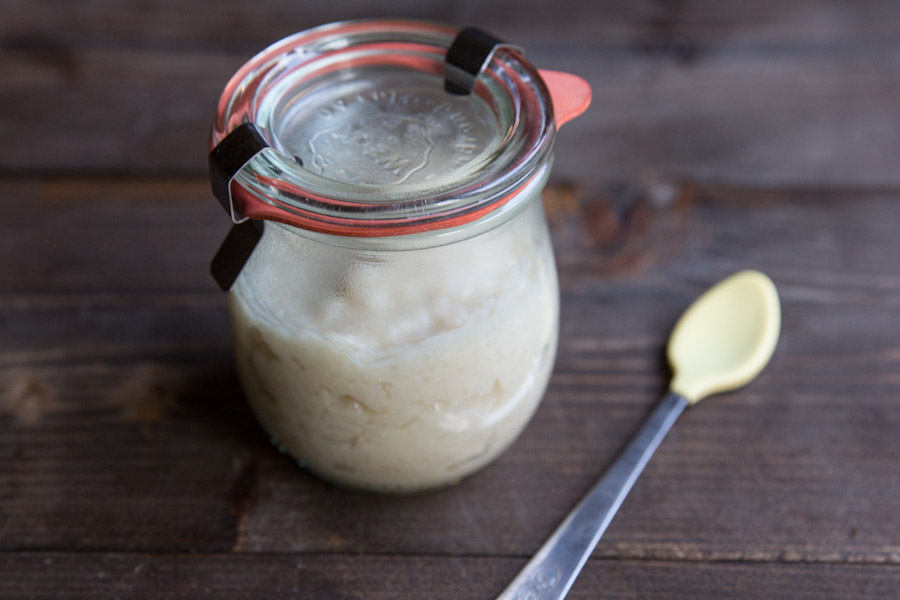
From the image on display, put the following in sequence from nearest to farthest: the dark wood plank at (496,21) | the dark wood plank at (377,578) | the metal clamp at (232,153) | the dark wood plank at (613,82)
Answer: the metal clamp at (232,153), the dark wood plank at (377,578), the dark wood plank at (613,82), the dark wood plank at (496,21)

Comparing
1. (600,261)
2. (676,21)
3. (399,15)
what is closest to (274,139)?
(600,261)

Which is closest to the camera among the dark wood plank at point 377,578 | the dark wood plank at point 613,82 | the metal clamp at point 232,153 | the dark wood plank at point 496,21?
the metal clamp at point 232,153

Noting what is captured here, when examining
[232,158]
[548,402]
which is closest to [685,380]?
[548,402]

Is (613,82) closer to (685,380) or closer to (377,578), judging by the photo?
(685,380)

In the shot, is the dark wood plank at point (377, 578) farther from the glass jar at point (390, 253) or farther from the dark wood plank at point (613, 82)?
the dark wood plank at point (613, 82)

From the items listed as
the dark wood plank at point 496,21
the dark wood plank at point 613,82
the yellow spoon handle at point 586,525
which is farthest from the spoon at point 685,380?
the dark wood plank at point 496,21

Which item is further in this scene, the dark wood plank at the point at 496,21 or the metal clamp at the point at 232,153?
the dark wood plank at the point at 496,21

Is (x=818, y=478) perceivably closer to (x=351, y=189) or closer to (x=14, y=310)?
(x=351, y=189)
